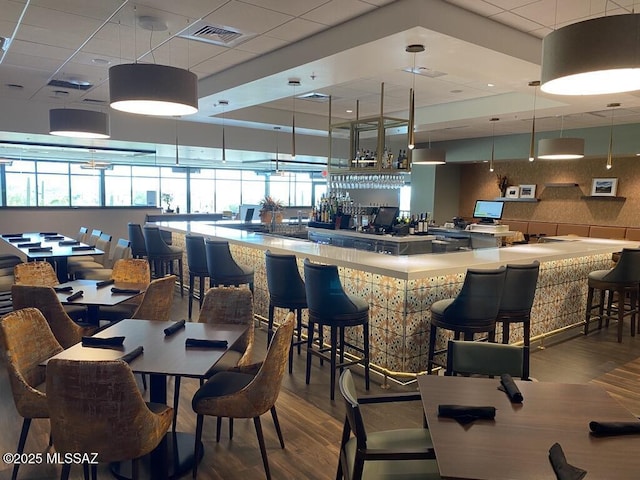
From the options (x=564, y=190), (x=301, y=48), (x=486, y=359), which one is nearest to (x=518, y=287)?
(x=486, y=359)

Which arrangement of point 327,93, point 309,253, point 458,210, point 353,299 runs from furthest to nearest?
point 458,210
point 327,93
point 309,253
point 353,299

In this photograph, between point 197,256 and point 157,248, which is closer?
point 197,256

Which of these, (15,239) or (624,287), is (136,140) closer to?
(15,239)

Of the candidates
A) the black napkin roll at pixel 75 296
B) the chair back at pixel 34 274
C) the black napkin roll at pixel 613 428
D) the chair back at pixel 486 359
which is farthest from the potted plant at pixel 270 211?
the black napkin roll at pixel 613 428

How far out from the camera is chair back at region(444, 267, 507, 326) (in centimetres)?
353

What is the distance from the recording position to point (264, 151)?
34.8ft

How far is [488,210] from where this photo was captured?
11.2 meters

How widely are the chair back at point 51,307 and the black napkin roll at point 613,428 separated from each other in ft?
11.1

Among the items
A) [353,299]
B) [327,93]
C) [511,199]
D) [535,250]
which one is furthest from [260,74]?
[511,199]

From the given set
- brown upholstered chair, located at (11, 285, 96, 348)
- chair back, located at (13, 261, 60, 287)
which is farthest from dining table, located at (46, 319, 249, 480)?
chair back, located at (13, 261, 60, 287)

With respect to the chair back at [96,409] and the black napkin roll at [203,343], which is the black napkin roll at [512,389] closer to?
the black napkin roll at [203,343]

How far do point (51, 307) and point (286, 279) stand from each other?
6.07 feet

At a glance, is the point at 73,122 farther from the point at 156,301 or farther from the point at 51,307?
the point at 156,301

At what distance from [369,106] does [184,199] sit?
1287 centimetres
